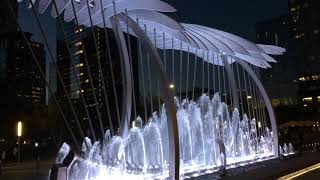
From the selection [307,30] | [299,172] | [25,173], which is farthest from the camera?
[307,30]

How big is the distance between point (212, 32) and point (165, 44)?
2042 millimetres

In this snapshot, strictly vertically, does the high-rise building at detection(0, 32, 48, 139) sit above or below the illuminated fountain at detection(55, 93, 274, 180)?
above

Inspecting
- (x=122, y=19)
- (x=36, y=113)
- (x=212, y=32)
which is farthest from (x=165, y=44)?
(x=36, y=113)

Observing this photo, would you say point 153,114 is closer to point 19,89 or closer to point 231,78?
point 231,78

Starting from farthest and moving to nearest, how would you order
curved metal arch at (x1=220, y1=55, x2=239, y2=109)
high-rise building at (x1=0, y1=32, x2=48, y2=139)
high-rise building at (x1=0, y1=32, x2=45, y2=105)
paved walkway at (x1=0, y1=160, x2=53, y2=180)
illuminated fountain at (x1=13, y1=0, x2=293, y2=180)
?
high-rise building at (x1=0, y1=32, x2=45, y2=105) < high-rise building at (x1=0, y1=32, x2=48, y2=139) < curved metal arch at (x1=220, y1=55, x2=239, y2=109) < paved walkway at (x1=0, y1=160, x2=53, y2=180) < illuminated fountain at (x1=13, y1=0, x2=293, y2=180)

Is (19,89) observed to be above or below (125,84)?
above

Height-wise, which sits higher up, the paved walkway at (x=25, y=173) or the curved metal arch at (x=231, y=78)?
the curved metal arch at (x=231, y=78)

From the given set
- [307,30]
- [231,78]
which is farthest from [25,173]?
[307,30]

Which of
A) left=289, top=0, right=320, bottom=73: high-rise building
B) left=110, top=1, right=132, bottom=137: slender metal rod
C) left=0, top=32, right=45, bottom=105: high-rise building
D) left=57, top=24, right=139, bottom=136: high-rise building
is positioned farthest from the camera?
left=289, top=0, right=320, bottom=73: high-rise building

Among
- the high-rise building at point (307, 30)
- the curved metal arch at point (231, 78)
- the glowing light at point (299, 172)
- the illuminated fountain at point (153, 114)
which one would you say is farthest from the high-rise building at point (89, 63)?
the high-rise building at point (307, 30)

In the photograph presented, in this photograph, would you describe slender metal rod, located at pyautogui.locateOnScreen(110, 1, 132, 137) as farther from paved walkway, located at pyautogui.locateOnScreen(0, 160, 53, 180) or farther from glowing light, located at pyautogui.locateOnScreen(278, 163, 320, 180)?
glowing light, located at pyautogui.locateOnScreen(278, 163, 320, 180)

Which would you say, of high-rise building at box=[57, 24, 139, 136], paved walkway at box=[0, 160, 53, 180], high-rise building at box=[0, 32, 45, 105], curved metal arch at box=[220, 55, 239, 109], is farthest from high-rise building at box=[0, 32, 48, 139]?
curved metal arch at box=[220, 55, 239, 109]

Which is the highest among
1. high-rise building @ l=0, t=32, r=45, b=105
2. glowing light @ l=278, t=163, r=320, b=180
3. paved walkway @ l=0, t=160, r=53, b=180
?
high-rise building @ l=0, t=32, r=45, b=105

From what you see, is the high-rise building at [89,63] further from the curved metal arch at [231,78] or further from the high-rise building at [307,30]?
the high-rise building at [307,30]
